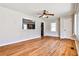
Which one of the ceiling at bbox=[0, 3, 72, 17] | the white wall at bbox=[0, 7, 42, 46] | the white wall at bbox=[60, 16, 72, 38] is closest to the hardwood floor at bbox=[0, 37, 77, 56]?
the white wall at bbox=[0, 7, 42, 46]

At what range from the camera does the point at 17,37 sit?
6152 millimetres

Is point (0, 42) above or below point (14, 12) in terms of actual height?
below

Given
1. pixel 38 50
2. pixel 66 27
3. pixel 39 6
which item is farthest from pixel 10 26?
pixel 66 27

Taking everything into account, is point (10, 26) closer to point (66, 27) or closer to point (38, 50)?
point (38, 50)

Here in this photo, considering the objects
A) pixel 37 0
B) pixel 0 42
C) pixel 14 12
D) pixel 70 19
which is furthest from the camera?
pixel 70 19

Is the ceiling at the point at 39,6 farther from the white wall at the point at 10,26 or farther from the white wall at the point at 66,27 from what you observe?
the white wall at the point at 66,27

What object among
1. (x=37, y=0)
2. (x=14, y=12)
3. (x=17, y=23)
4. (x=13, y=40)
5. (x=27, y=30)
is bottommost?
(x=13, y=40)

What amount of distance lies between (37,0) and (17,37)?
4507mm

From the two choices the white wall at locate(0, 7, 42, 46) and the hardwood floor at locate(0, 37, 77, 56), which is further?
the white wall at locate(0, 7, 42, 46)

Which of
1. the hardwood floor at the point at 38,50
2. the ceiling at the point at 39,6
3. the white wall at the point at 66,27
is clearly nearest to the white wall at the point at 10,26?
the ceiling at the point at 39,6

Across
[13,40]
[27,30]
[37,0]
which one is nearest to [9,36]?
[13,40]

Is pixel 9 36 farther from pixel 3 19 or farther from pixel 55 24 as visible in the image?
pixel 55 24

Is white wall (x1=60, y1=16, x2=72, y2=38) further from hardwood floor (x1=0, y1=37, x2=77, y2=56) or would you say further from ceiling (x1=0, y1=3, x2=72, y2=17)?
hardwood floor (x1=0, y1=37, x2=77, y2=56)

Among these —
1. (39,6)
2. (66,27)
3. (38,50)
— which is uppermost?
(39,6)
